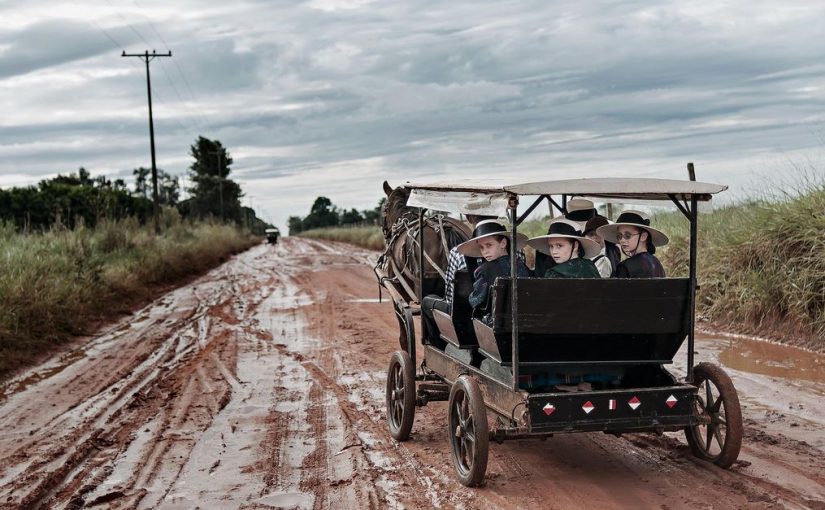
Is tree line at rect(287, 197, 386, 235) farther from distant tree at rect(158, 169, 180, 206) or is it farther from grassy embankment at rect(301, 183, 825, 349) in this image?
grassy embankment at rect(301, 183, 825, 349)

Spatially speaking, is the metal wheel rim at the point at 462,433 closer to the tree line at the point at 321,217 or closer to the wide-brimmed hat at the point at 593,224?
the wide-brimmed hat at the point at 593,224

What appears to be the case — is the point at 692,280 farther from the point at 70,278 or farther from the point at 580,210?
the point at 70,278

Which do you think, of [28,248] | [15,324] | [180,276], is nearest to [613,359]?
[15,324]

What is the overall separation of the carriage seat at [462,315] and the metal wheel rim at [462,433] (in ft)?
1.71

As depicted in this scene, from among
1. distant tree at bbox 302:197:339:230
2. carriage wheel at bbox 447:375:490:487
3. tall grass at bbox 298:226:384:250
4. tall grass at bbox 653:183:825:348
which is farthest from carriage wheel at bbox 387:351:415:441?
distant tree at bbox 302:197:339:230

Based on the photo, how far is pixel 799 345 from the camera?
1058cm

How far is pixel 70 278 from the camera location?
16609 millimetres

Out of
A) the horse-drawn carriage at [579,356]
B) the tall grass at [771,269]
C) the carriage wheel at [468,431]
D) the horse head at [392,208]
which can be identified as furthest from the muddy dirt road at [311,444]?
the horse head at [392,208]

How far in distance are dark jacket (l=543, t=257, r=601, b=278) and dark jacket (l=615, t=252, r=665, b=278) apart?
402mm

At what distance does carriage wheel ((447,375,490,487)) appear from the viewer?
5.68 meters

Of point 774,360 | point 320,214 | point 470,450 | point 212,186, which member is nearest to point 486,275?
point 470,450

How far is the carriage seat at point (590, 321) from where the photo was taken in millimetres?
5695

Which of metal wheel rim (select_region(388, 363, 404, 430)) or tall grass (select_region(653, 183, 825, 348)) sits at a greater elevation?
tall grass (select_region(653, 183, 825, 348))

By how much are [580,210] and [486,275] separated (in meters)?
2.10
